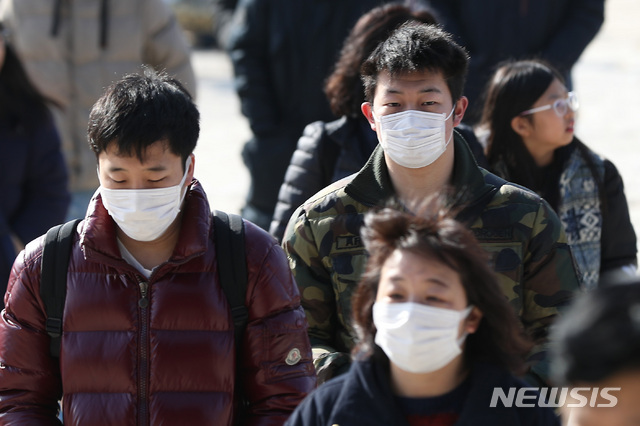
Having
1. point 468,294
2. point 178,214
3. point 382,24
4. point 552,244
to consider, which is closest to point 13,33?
point 382,24

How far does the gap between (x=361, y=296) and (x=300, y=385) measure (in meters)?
0.41

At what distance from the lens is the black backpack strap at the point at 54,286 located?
9.50ft

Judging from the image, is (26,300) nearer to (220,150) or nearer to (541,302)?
(541,302)

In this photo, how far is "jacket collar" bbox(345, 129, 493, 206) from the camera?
11.1 ft

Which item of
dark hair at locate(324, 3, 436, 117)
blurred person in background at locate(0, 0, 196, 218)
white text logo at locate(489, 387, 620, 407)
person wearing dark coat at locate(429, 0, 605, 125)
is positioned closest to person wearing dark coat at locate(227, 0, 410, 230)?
blurred person in background at locate(0, 0, 196, 218)

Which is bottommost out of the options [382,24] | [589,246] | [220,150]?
[220,150]

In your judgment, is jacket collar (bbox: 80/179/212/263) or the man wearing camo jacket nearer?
jacket collar (bbox: 80/179/212/263)

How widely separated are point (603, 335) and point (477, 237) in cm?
148

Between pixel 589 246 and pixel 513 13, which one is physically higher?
pixel 513 13

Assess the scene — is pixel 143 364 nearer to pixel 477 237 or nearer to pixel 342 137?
pixel 477 237

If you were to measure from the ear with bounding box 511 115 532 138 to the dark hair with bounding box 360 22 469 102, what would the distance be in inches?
41.0

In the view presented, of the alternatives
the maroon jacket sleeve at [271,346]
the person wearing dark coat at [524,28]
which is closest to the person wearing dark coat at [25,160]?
the maroon jacket sleeve at [271,346]

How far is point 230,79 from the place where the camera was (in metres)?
17.5

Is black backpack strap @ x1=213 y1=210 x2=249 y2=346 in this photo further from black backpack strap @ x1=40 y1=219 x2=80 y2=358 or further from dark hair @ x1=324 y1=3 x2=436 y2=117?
dark hair @ x1=324 y1=3 x2=436 y2=117
